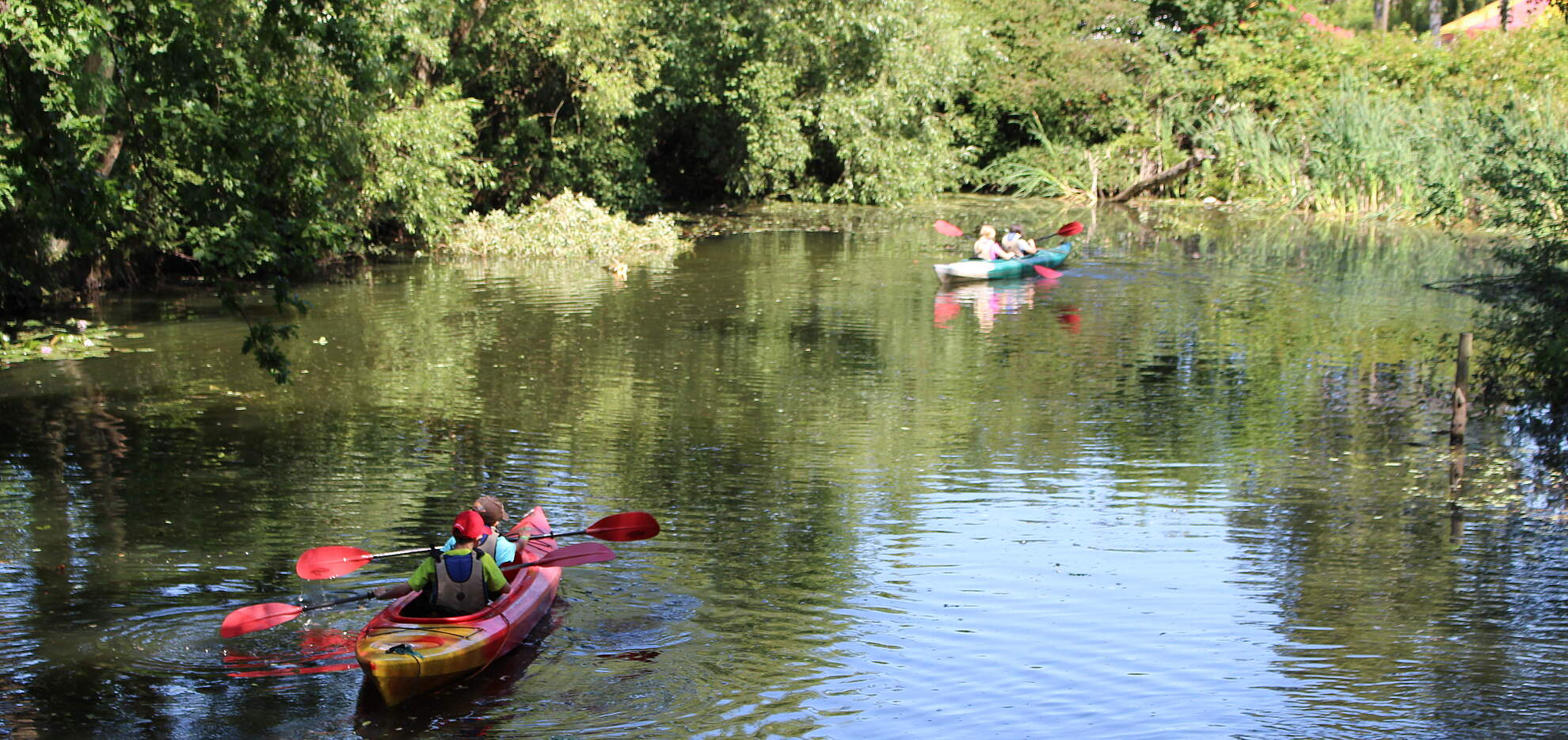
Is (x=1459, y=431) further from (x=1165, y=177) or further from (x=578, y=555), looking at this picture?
(x=1165, y=177)

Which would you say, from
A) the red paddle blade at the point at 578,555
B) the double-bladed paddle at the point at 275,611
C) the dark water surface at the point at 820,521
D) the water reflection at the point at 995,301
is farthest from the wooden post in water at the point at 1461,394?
the double-bladed paddle at the point at 275,611


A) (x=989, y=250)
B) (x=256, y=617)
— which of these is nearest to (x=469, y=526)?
(x=256, y=617)

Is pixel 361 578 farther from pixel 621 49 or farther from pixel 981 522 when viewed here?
pixel 621 49

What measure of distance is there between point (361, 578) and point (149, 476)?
3.60m

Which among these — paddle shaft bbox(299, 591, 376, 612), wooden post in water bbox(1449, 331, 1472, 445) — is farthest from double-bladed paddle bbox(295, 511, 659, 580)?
wooden post in water bbox(1449, 331, 1472, 445)

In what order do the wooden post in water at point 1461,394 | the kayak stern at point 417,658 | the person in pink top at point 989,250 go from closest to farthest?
the kayak stern at point 417,658 < the wooden post in water at point 1461,394 < the person in pink top at point 989,250

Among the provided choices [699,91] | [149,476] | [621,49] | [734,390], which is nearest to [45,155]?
[149,476]

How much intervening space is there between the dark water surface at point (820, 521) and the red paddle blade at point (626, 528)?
1.12ft

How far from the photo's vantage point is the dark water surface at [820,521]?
26.6 ft

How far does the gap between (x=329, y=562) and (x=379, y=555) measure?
1.02 feet

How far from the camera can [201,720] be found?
777 cm

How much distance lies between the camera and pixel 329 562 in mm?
9258

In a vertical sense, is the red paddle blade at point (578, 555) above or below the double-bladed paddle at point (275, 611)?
above

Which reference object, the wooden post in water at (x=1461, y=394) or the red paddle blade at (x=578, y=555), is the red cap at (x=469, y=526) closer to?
the red paddle blade at (x=578, y=555)
